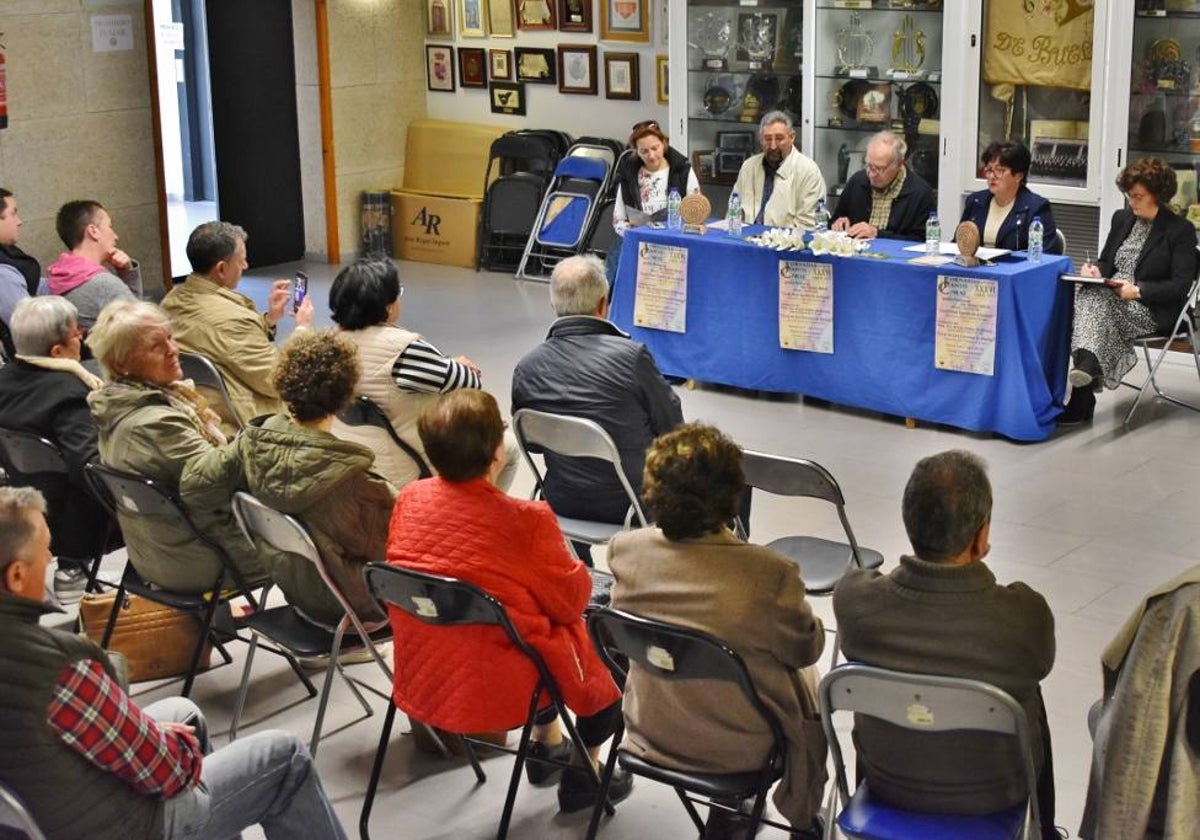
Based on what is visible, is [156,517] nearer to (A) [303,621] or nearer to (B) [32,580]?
(A) [303,621]

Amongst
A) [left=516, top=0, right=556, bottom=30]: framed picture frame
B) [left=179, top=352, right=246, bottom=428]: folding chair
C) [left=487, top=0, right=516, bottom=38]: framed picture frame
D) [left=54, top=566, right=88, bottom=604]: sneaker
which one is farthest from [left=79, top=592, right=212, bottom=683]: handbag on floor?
[left=487, top=0, right=516, bottom=38]: framed picture frame

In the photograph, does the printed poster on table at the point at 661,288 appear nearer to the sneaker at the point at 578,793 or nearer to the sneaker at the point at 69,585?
the sneaker at the point at 69,585

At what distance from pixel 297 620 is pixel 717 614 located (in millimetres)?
1395

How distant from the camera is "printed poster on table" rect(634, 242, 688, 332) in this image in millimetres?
7898

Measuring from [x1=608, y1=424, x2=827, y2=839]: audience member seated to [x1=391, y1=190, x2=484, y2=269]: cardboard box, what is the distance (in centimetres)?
809

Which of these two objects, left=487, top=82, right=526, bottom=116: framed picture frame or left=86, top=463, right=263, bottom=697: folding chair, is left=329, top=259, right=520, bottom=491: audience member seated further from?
left=487, top=82, right=526, bottom=116: framed picture frame

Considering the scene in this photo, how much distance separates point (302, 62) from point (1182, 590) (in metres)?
9.47

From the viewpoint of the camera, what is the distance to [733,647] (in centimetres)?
338

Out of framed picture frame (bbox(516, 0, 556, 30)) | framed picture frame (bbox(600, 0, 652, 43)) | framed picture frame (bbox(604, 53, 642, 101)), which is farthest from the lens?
framed picture frame (bbox(516, 0, 556, 30))

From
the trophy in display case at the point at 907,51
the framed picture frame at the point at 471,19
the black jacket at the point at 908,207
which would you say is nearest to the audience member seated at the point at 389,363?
the black jacket at the point at 908,207

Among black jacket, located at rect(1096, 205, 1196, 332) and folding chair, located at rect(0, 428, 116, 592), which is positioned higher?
black jacket, located at rect(1096, 205, 1196, 332)

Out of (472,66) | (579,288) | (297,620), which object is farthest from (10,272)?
(472,66)

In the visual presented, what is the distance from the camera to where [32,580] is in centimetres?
305

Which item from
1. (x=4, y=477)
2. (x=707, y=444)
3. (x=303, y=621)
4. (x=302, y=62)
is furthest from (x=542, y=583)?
(x=302, y=62)
